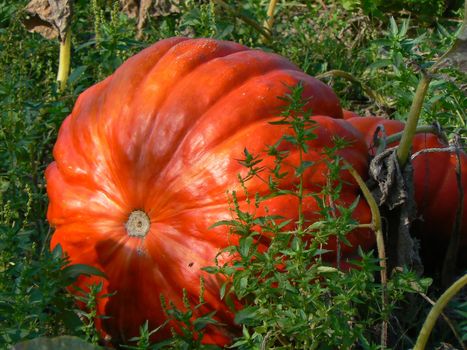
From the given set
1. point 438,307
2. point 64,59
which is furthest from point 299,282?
point 64,59

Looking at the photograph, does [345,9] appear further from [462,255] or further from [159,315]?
[159,315]

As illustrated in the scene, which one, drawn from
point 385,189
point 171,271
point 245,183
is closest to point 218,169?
point 245,183

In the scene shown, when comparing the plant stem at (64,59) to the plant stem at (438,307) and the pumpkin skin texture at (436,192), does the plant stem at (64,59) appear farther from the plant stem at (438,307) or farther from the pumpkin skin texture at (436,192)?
the plant stem at (438,307)

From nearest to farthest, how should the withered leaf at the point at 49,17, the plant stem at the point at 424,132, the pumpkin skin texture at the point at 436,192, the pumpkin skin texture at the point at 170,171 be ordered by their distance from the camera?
the pumpkin skin texture at the point at 170,171, the plant stem at the point at 424,132, the pumpkin skin texture at the point at 436,192, the withered leaf at the point at 49,17

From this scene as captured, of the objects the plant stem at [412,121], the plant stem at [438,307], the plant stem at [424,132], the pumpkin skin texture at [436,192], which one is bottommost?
the pumpkin skin texture at [436,192]

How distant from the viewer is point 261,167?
285 cm

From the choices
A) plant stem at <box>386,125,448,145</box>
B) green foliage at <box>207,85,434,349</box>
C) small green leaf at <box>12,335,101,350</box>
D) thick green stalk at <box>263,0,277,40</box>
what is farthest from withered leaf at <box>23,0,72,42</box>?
small green leaf at <box>12,335,101,350</box>

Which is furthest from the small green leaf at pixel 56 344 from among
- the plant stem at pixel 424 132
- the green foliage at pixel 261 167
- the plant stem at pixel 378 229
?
the plant stem at pixel 424 132

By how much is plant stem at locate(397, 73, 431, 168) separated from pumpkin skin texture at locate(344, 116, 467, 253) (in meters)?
0.32

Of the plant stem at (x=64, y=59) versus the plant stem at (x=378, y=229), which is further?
the plant stem at (x=64, y=59)

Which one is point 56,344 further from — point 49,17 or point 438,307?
point 49,17

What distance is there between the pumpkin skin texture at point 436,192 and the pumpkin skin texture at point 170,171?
0.34m

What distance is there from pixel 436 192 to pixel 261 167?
0.86 meters

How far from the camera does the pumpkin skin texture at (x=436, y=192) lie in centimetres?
344
